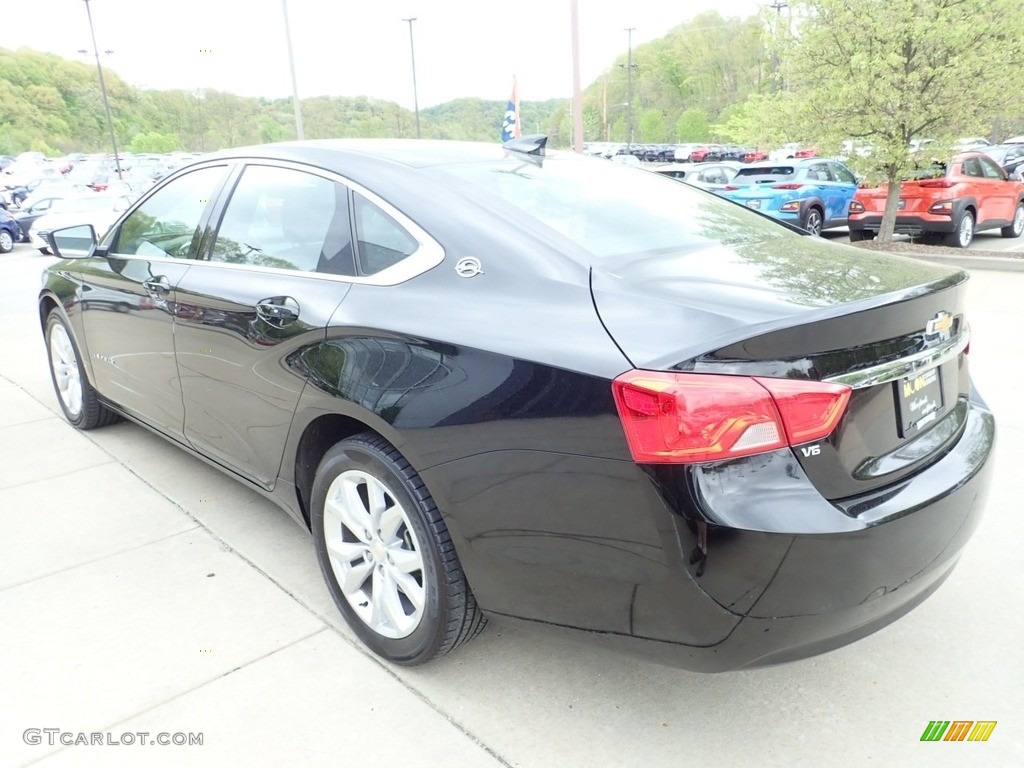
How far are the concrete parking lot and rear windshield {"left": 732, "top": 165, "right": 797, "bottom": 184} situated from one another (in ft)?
39.9

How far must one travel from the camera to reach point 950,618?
2.67 meters

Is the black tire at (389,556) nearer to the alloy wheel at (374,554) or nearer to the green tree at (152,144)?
the alloy wheel at (374,554)

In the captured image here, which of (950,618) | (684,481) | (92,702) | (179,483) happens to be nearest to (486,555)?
(684,481)

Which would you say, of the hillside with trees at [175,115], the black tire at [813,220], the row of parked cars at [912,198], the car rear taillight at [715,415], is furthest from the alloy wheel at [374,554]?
the hillside with trees at [175,115]

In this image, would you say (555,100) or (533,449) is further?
(555,100)

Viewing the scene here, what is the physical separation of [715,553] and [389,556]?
1.07 meters

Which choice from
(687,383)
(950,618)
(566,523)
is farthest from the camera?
(950,618)

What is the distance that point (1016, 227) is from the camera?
44.6 feet

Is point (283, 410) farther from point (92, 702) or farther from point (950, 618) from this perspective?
point (950, 618)

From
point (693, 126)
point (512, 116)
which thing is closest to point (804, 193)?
point (512, 116)

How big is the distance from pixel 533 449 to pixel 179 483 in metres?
2.68

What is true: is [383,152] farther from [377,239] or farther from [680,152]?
[680,152]

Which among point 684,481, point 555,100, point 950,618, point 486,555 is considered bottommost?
point 950,618

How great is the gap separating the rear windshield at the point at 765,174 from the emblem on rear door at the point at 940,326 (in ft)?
42.7
